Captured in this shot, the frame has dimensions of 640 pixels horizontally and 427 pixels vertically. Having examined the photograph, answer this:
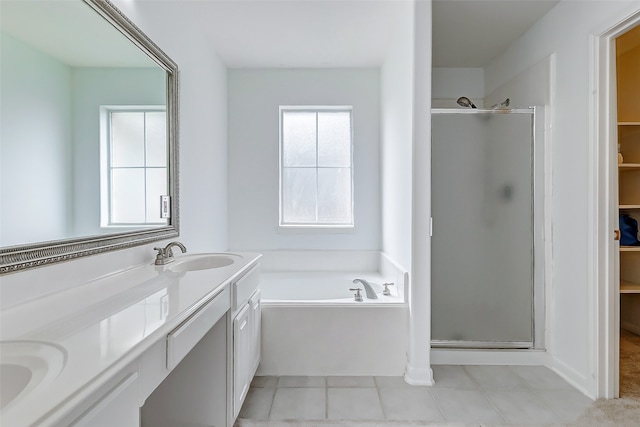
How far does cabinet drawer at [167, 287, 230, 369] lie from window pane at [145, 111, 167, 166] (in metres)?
0.89

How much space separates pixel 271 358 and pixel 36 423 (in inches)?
75.0

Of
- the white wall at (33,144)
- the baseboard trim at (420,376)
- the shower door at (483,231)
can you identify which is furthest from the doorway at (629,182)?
the white wall at (33,144)

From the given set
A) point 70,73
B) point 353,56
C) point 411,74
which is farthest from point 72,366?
point 353,56

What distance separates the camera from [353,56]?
306 centimetres

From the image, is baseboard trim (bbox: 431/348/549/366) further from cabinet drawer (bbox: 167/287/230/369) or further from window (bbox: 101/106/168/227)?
window (bbox: 101/106/168/227)

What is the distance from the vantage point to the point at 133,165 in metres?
1.67

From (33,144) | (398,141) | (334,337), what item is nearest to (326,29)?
(398,141)

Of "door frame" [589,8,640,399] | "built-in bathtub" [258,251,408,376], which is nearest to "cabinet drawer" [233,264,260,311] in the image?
"built-in bathtub" [258,251,408,376]

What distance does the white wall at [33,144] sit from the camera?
1008 mm

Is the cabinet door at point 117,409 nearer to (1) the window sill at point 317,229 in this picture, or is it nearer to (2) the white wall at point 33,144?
(2) the white wall at point 33,144

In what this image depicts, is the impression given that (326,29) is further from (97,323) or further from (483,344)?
(483,344)

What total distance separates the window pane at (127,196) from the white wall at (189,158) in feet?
0.52

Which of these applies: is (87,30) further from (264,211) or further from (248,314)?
(264,211)

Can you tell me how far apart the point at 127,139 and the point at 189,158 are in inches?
28.6
